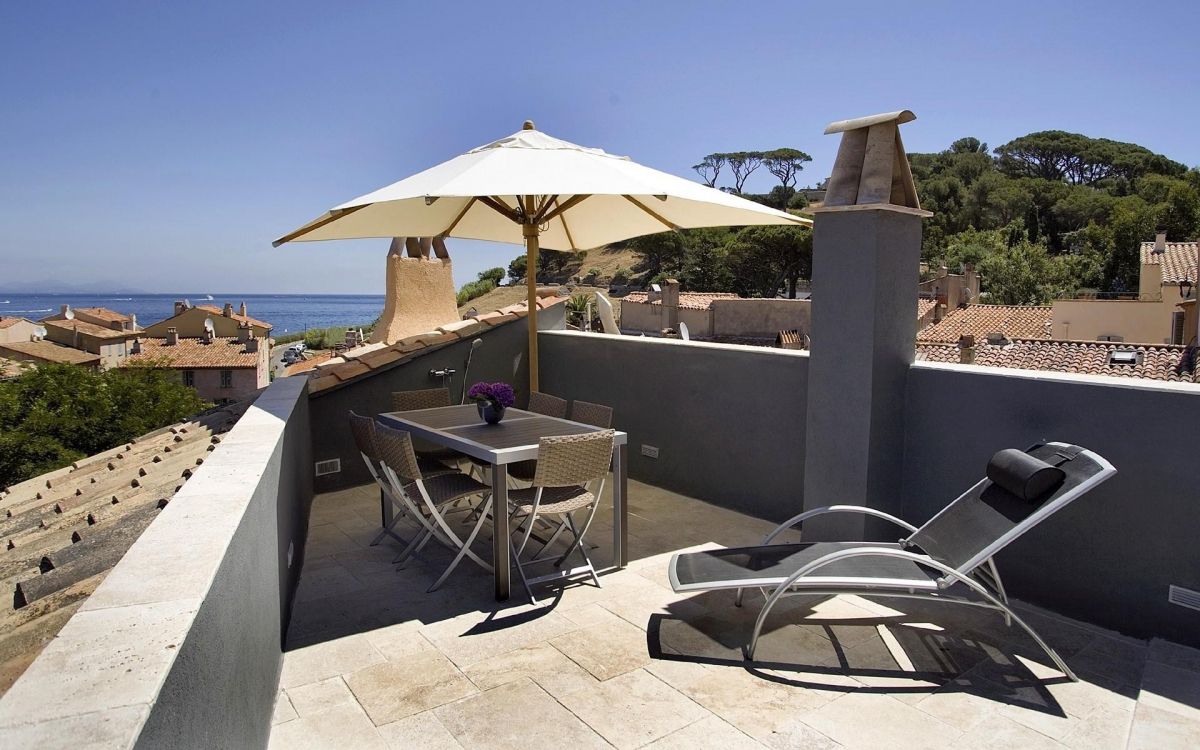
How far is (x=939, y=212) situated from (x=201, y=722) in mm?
60658

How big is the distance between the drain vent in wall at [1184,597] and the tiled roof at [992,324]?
24632mm

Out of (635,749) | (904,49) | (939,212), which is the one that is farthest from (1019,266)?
(635,749)

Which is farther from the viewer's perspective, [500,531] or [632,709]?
[500,531]

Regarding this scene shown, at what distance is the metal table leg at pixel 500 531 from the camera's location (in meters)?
3.81

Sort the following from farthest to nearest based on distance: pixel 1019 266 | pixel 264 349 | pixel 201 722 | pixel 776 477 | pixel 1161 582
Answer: pixel 264 349 < pixel 1019 266 < pixel 776 477 < pixel 1161 582 < pixel 201 722

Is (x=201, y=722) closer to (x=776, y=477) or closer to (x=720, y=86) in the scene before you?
(x=776, y=477)

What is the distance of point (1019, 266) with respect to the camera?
141 feet

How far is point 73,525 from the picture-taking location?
123 inches

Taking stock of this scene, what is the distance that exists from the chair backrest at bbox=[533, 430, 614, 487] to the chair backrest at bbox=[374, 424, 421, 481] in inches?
26.0

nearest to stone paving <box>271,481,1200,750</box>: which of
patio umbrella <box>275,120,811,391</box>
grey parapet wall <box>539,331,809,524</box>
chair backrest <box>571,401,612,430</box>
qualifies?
chair backrest <box>571,401,612,430</box>

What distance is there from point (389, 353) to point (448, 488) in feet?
7.44

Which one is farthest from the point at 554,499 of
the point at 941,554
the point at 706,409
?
the point at 941,554

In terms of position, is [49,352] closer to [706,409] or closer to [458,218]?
[458,218]

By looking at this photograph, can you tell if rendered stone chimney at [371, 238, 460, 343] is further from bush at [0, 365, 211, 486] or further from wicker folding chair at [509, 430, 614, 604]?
bush at [0, 365, 211, 486]
